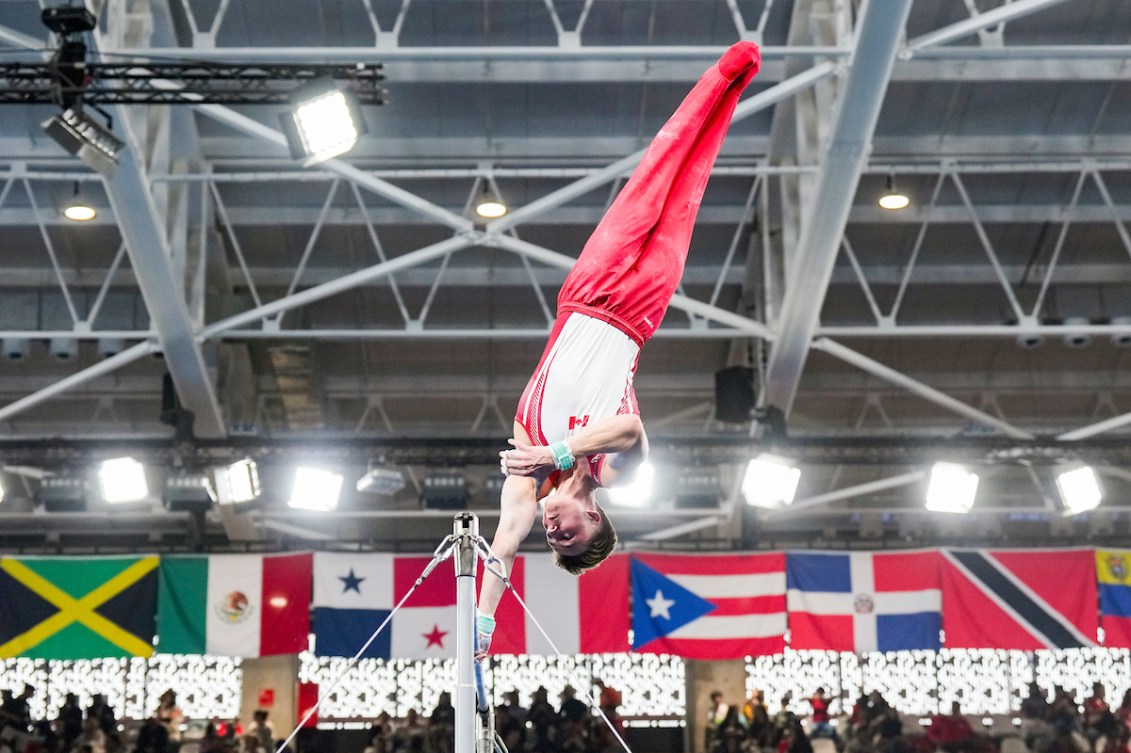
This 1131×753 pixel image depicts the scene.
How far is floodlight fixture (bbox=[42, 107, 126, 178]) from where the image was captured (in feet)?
27.2

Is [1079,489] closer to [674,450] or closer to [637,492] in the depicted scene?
[674,450]

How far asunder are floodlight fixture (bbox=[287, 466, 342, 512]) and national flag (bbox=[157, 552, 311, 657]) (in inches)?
49.5

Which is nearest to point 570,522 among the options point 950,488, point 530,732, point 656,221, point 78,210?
point 656,221

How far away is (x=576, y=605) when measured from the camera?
1379cm

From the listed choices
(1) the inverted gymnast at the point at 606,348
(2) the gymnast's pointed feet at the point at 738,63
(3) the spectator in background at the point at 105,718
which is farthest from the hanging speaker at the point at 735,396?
(2) the gymnast's pointed feet at the point at 738,63

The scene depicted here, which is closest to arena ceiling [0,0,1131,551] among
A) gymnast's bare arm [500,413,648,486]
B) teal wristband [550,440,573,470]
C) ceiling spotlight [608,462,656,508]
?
ceiling spotlight [608,462,656,508]

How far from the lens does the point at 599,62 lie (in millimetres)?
11000

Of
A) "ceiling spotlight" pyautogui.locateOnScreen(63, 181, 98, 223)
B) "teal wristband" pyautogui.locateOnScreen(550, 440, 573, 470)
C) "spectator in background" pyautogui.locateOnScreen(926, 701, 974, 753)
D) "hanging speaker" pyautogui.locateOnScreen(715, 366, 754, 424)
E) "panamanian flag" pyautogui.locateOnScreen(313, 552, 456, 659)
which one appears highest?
"ceiling spotlight" pyautogui.locateOnScreen(63, 181, 98, 223)

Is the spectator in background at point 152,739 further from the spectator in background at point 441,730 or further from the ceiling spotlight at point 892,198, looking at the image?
the ceiling spotlight at point 892,198

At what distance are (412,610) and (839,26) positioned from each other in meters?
7.25

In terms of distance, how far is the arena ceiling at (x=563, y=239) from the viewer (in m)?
10.3

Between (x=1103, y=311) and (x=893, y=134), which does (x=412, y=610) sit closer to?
(x=893, y=134)

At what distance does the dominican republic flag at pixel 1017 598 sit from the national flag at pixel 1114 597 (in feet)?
0.35

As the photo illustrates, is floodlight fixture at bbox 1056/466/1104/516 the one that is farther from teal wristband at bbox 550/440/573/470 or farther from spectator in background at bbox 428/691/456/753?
teal wristband at bbox 550/440/573/470
